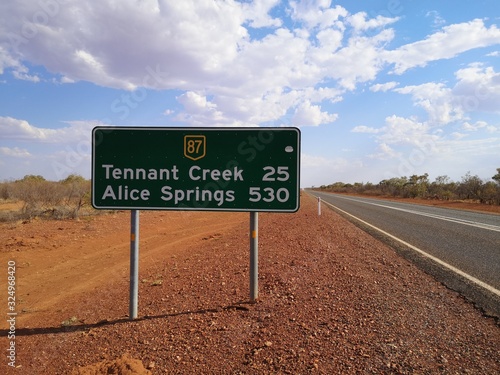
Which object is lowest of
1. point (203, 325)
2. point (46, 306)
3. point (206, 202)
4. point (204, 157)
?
point (46, 306)

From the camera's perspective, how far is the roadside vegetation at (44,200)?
14.9 m

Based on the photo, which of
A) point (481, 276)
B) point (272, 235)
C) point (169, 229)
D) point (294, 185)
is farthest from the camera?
point (169, 229)

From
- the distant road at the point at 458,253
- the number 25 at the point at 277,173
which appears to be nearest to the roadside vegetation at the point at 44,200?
the distant road at the point at 458,253

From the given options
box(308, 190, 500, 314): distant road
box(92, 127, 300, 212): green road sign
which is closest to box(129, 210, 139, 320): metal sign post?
box(92, 127, 300, 212): green road sign

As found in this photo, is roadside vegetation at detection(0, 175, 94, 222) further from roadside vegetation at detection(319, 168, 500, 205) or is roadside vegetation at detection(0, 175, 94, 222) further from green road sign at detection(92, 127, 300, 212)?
roadside vegetation at detection(319, 168, 500, 205)

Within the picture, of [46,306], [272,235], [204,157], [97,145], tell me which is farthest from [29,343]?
[272,235]

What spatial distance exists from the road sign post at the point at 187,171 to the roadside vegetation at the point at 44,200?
12.5 meters

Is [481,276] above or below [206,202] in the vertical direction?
below

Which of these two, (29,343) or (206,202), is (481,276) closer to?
(206,202)

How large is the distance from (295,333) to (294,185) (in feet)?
4.99

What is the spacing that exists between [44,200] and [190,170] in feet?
67.6

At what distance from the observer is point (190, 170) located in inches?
155

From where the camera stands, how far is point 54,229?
11.7 meters

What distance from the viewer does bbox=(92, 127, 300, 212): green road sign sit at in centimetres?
388
